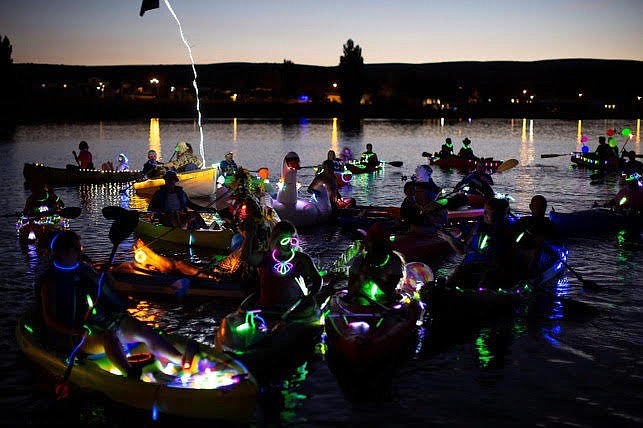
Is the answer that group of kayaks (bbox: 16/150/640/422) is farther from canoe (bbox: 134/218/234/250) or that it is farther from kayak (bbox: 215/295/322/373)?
canoe (bbox: 134/218/234/250)

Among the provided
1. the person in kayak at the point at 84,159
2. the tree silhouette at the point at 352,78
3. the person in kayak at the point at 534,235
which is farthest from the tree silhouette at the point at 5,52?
the person in kayak at the point at 534,235

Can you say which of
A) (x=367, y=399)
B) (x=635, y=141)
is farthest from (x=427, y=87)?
(x=367, y=399)

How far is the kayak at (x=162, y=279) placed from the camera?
12602 millimetres

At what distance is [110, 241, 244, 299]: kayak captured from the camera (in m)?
12.6

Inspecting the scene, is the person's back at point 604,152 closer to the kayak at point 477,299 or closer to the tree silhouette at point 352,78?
the kayak at point 477,299

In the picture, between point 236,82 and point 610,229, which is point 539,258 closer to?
point 610,229

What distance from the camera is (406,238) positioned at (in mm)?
15625

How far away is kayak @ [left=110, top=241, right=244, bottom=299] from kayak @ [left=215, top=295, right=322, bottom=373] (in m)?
2.80

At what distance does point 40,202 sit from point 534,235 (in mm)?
11009

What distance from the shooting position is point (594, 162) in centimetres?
3519

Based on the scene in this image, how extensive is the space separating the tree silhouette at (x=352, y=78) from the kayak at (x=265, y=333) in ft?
425

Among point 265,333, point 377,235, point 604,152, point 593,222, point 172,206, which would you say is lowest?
point 265,333

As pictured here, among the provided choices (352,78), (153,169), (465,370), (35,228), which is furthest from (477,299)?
(352,78)

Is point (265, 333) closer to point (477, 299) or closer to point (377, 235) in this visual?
point (377, 235)
